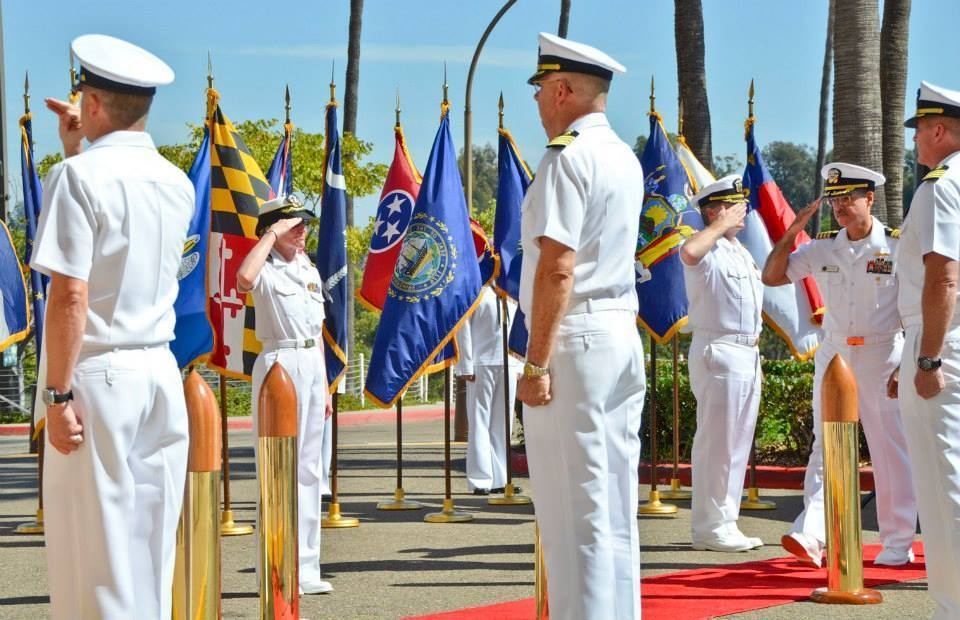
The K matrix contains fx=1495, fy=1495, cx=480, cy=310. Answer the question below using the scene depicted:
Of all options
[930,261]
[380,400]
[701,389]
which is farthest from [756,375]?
[930,261]

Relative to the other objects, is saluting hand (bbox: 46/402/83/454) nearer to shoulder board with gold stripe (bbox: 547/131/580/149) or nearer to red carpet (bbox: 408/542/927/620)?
shoulder board with gold stripe (bbox: 547/131/580/149)

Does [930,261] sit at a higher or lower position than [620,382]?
higher

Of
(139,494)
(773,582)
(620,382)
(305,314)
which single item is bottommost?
(773,582)

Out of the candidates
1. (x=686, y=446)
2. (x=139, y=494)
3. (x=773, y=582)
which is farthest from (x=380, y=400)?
(x=139, y=494)

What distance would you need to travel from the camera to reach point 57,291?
4953mm

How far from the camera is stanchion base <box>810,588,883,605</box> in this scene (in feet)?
25.1

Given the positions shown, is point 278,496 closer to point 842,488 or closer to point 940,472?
point 940,472

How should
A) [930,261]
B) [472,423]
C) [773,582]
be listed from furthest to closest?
1. [472,423]
2. [773,582]
3. [930,261]

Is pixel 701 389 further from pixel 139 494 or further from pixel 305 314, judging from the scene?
pixel 139 494

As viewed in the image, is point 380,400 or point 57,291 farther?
point 380,400

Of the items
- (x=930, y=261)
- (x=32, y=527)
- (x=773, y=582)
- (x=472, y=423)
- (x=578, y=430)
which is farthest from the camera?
(x=472, y=423)

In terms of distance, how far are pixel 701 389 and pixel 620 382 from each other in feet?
14.4

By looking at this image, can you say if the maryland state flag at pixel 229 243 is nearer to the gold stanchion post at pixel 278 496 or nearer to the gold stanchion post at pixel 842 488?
the gold stanchion post at pixel 278 496

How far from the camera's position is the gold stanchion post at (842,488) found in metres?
7.68
